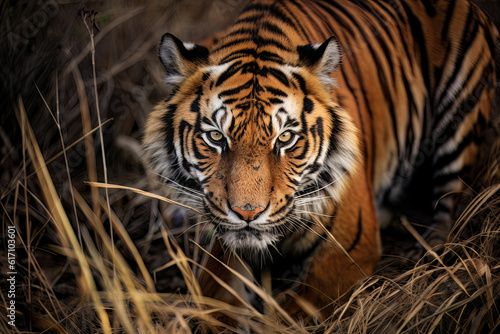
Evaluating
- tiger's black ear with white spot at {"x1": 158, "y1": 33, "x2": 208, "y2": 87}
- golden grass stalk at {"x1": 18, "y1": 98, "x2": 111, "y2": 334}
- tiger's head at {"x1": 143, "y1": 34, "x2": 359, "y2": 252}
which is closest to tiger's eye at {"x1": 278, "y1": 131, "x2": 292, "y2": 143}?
tiger's head at {"x1": 143, "y1": 34, "x2": 359, "y2": 252}

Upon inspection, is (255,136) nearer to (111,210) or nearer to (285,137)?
(285,137)

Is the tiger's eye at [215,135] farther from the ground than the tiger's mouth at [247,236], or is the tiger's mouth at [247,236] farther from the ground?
the tiger's eye at [215,135]

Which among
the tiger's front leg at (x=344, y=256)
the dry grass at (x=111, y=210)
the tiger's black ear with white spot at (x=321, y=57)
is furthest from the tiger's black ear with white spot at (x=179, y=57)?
the tiger's front leg at (x=344, y=256)

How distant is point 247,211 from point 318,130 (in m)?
0.26

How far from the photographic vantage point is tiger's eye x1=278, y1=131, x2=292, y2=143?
3.48 ft

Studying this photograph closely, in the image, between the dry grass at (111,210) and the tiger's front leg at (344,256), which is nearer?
the dry grass at (111,210)

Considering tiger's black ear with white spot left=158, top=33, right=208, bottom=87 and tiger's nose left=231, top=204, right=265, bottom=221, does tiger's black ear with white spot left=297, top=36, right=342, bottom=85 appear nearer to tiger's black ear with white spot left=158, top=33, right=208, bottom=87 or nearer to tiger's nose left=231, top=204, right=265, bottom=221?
tiger's black ear with white spot left=158, top=33, right=208, bottom=87

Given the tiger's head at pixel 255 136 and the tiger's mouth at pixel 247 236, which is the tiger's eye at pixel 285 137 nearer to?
the tiger's head at pixel 255 136

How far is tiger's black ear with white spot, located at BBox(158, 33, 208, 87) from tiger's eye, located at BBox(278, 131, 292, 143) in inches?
9.1

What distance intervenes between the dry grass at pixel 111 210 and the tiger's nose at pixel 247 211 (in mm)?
119

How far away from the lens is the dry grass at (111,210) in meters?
1.02

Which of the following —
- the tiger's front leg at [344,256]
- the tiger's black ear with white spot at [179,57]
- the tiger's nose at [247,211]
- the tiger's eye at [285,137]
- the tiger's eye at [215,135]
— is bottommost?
the tiger's front leg at [344,256]

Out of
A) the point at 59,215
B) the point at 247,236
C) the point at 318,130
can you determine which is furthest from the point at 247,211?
the point at 59,215

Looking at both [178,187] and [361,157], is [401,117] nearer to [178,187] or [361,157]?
[361,157]
